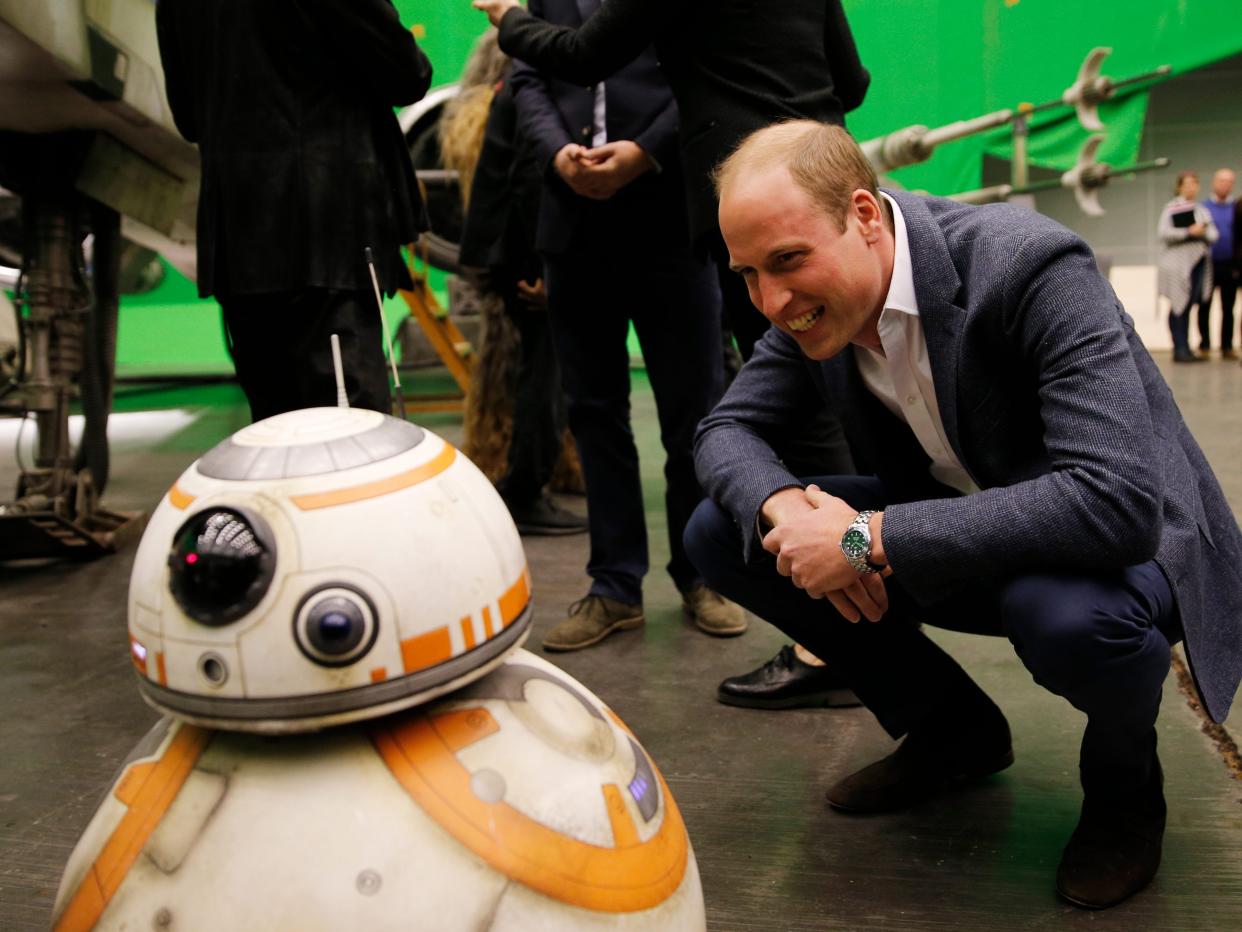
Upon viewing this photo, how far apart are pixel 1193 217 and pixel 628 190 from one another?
727 centimetres

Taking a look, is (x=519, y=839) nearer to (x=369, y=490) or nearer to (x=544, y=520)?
(x=369, y=490)

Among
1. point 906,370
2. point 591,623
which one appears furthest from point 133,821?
point 591,623

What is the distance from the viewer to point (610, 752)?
3.70ft

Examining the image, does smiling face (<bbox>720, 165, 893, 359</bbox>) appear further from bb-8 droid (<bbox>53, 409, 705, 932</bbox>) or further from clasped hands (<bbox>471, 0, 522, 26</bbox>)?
clasped hands (<bbox>471, 0, 522, 26</bbox>)

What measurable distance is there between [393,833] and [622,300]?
154cm

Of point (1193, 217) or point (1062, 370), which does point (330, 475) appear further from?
point (1193, 217)

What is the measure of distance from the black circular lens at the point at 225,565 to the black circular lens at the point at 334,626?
0.05 m

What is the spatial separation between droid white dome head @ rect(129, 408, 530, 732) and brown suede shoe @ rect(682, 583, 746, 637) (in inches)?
56.1

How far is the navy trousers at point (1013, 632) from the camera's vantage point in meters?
1.29

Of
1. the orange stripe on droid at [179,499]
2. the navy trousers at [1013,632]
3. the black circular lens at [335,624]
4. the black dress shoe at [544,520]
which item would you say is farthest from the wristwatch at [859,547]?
the black dress shoe at [544,520]

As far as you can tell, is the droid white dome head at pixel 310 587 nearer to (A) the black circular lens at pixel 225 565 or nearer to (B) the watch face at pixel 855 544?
(A) the black circular lens at pixel 225 565

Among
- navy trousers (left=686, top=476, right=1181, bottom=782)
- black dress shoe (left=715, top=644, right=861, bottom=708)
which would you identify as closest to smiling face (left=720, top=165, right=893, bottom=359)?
navy trousers (left=686, top=476, right=1181, bottom=782)

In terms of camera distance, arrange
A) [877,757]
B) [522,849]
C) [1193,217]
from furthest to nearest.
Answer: [1193,217], [877,757], [522,849]

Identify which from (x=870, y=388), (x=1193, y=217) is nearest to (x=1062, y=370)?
(x=870, y=388)
